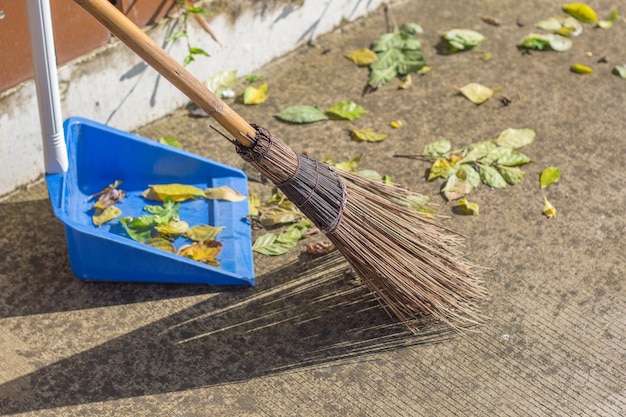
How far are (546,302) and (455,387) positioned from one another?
57cm

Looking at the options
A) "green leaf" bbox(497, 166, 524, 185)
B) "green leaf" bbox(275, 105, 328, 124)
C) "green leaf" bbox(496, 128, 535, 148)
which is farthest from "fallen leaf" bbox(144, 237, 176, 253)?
"green leaf" bbox(496, 128, 535, 148)

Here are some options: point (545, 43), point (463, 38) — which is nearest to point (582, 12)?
point (545, 43)

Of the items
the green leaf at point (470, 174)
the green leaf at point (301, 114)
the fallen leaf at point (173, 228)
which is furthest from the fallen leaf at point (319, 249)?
the green leaf at point (301, 114)

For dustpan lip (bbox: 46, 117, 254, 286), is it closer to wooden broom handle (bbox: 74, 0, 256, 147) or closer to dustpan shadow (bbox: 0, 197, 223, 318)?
dustpan shadow (bbox: 0, 197, 223, 318)

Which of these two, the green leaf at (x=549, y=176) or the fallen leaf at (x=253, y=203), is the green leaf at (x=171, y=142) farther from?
the green leaf at (x=549, y=176)

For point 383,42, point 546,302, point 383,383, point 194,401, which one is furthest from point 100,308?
point 383,42

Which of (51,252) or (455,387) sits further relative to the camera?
(51,252)

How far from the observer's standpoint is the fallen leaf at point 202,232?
130 inches

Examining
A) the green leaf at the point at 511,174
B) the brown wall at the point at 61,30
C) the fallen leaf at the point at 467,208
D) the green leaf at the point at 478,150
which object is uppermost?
the brown wall at the point at 61,30

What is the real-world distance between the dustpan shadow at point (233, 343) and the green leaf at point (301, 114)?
980mm

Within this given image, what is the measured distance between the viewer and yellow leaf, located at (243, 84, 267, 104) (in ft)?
13.4

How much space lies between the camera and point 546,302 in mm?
3180

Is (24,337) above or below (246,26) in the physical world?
below

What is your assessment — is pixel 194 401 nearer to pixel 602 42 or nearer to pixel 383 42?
pixel 383 42
